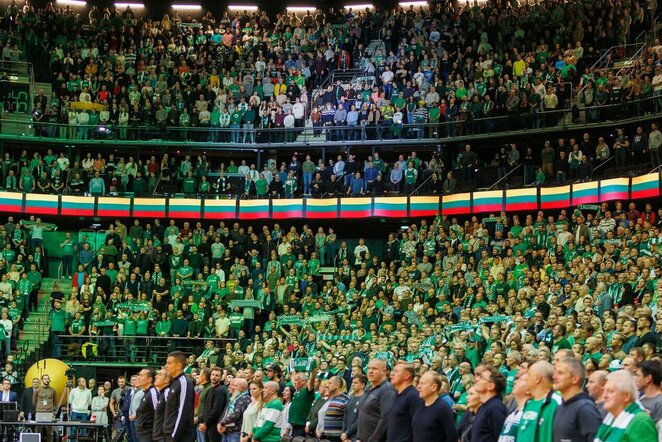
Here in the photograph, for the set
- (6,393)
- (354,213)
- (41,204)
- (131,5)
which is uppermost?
(131,5)

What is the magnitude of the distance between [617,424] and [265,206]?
93.5ft

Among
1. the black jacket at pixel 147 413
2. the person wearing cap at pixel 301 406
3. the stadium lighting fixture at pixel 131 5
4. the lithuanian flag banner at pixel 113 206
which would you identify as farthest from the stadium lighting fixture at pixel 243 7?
the black jacket at pixel 147 413

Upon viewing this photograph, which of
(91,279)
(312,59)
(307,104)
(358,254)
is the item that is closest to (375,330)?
(358,254)

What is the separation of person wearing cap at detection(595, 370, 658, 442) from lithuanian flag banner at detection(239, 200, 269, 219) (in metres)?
28.4

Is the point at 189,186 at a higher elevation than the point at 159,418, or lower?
higher

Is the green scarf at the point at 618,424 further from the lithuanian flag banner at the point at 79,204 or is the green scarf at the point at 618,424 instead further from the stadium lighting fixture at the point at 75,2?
the stadium lighting fixture at the point at 75,2

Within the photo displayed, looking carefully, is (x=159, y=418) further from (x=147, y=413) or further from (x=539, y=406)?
(x=539, y=406)

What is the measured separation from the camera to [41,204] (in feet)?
119

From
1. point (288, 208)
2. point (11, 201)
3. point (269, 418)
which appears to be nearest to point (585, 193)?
point (288, 208)

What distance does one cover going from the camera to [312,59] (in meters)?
40.8

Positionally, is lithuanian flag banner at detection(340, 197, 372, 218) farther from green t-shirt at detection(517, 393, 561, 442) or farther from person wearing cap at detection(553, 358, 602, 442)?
person wearing cap at detection(553, 358, 602, 442)

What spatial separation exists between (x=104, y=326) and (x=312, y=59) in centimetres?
1496

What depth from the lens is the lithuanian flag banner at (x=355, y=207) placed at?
35.7 m

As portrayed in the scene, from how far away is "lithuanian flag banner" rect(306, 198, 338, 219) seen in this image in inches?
1422
